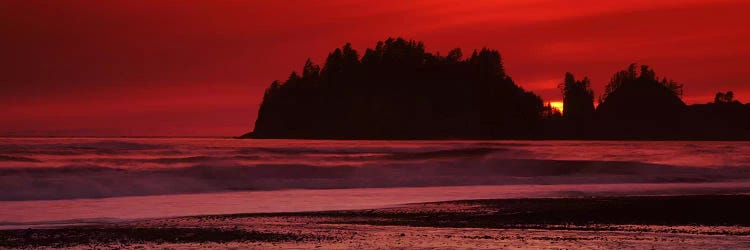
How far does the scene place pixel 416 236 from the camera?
2278 cm

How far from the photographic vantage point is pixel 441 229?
80.3 feet

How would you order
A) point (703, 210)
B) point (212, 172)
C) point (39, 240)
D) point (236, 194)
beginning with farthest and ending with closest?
point (212, 172), point (236, 194), point (703, 210), point (39, 240)

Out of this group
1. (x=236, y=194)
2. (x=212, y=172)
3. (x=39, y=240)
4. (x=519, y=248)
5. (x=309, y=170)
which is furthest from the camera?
(x=309, y=170)

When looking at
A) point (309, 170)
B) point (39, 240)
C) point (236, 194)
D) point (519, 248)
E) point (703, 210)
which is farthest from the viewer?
point (309, 170)

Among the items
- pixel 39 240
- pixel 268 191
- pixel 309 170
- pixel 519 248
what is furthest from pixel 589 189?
pixel 309 170

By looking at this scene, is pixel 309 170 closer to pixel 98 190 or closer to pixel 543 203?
pixel 98 190

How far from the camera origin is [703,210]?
30.7 meters

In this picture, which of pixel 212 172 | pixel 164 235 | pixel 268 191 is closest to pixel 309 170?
pixel 212 172

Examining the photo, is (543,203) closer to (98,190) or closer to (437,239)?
(437,239)

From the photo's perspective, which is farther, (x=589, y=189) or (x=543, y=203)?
(x=589, y=189)

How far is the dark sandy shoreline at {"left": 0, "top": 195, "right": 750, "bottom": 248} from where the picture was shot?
2152 centimetres

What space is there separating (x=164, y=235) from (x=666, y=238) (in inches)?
456

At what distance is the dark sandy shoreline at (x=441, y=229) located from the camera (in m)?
21.5

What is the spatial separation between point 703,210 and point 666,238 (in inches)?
352
